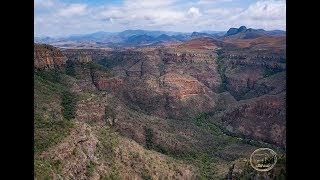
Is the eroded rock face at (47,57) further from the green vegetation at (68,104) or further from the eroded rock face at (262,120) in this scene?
the eroded rock face at (262,120)

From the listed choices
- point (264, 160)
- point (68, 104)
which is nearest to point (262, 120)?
point (68, 104)

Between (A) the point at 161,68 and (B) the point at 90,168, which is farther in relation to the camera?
(A) the point at 161,68

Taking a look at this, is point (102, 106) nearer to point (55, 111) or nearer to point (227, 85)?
point (55, 111)

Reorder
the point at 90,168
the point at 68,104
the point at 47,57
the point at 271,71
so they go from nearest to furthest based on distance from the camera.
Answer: the point at 90,168, the point at 68,104, the point at 47,57, the point at 271,71

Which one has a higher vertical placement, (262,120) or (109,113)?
(109,113)

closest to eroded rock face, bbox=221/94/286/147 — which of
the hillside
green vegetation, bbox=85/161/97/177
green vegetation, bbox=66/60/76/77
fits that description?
the hillside

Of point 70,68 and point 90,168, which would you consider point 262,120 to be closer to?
point 70,68
